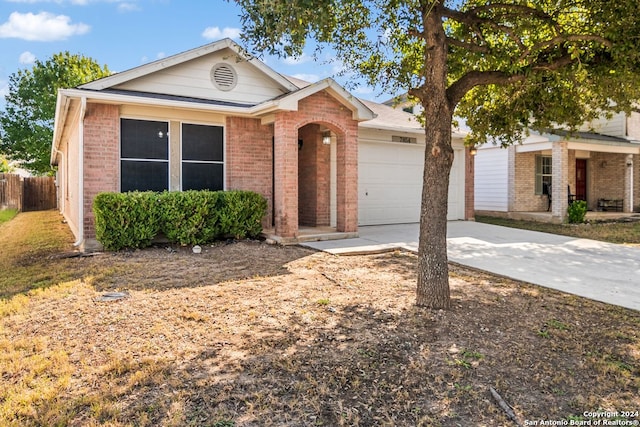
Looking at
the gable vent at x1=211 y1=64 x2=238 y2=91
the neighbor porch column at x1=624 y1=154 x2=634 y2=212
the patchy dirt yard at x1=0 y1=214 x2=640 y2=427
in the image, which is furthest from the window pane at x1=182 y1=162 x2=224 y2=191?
the neighbor porch column at x1=624 y1=154 x2=634 y2=212

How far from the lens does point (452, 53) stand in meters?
6.81

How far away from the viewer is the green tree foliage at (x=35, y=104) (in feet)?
100

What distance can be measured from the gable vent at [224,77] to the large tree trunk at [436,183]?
7.02m

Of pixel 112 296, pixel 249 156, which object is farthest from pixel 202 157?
pixel 112 296

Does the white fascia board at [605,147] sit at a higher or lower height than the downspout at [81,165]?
higher

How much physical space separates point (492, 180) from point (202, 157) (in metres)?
13.0

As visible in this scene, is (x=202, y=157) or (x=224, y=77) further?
(x=224, y=77)

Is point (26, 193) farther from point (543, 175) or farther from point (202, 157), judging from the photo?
A: point (543, 175)

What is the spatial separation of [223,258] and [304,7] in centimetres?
532

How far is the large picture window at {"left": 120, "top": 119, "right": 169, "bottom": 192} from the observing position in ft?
32.4

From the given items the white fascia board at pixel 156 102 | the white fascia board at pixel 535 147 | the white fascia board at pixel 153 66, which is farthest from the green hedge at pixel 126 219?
the white fascia board at pixel 535 147

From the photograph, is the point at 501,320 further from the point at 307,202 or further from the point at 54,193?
the point at 54,193

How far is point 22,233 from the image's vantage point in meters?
13.4

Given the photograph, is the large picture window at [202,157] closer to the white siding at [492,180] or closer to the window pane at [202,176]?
the window pane at [202,176]
